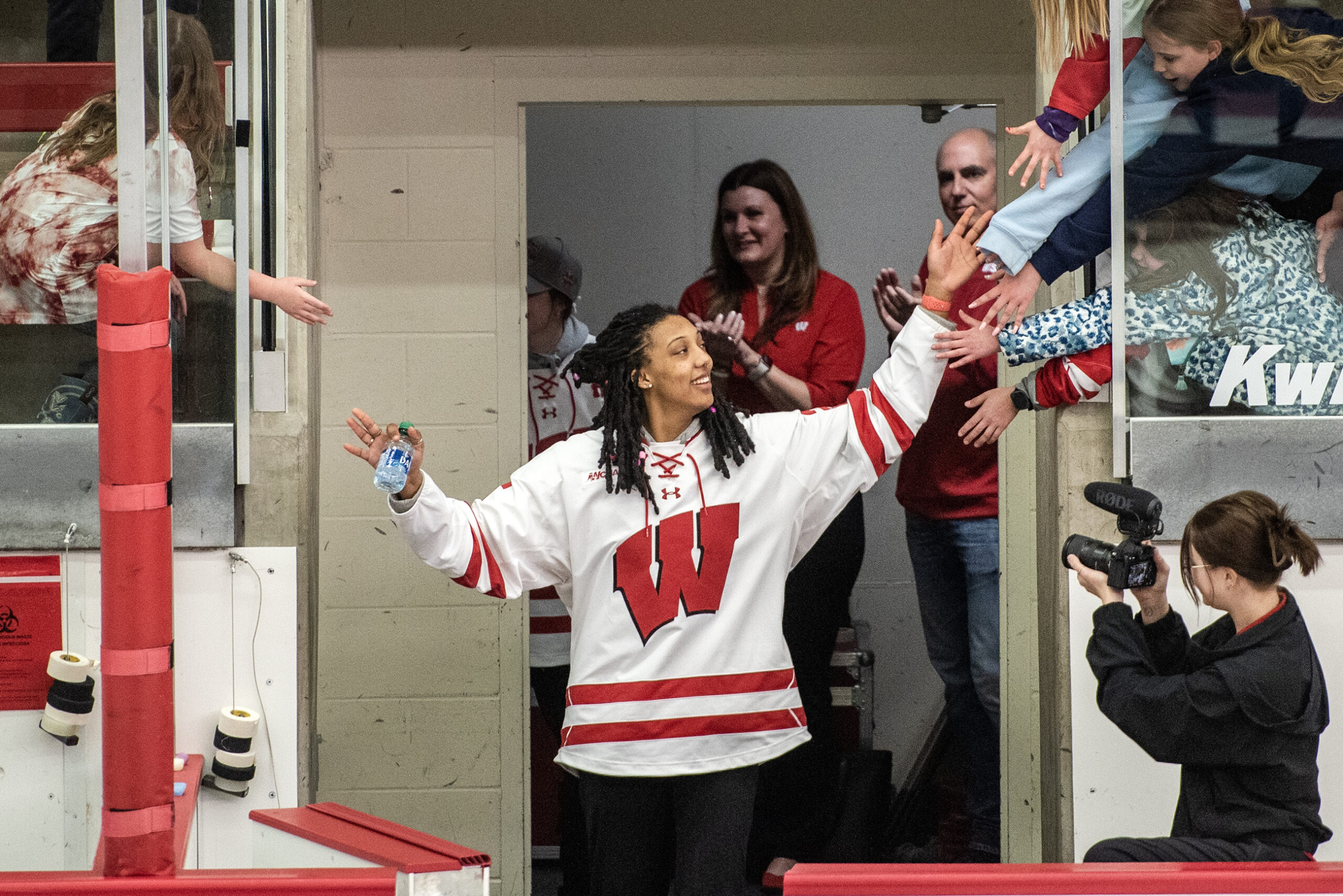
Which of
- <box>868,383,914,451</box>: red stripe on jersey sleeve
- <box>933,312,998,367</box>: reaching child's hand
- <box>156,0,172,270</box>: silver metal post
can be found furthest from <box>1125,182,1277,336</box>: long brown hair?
<box>156,0,172,270</box>: silver metal post

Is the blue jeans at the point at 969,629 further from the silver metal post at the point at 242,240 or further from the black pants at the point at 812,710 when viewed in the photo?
the silver metal post at the point at 242,240

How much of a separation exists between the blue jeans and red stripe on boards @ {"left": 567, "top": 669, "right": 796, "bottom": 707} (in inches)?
48.2

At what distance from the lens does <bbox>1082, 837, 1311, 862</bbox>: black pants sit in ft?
7.69

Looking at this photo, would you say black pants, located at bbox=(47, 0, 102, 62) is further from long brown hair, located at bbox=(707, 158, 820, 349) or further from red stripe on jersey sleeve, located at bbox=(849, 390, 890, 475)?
long brown hair, located at bbox=(707, 158, 820, 349)

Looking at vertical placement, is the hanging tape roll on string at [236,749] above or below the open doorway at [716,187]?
below

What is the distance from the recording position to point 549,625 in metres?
4.06

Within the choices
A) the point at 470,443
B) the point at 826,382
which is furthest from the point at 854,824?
the point at 470,443

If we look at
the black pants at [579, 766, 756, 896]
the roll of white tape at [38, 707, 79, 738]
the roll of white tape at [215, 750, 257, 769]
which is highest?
the roll of white tape at [38, 707, 79, 738]

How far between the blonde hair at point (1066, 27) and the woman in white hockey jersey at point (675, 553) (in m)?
0.50

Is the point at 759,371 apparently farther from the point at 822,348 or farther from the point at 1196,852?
the point at 1196,852

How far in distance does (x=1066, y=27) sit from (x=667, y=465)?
1.32m

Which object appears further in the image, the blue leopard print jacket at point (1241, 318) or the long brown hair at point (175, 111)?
the blue leopard print jacket at point (1241, 318)

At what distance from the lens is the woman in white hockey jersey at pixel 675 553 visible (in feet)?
8.86

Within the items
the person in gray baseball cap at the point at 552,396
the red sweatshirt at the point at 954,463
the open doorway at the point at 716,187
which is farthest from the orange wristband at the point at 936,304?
the open doorway at the point at 716,187
